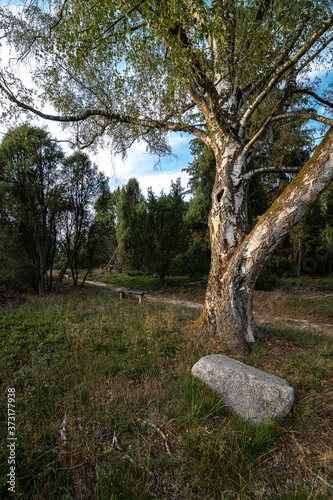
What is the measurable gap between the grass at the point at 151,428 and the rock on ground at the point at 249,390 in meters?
0.13

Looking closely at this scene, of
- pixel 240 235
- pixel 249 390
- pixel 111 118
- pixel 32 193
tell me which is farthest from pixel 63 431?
pixel 32 193

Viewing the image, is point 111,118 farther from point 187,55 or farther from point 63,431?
point 63,431

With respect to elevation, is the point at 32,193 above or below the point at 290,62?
below

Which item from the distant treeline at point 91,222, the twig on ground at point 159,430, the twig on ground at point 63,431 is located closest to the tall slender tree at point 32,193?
the distant treeline at point 91,222

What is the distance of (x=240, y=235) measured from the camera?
455cm

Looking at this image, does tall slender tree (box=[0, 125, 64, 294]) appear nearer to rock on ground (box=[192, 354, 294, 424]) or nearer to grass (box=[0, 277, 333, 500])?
grass (box=[0, 277, 333, 500])

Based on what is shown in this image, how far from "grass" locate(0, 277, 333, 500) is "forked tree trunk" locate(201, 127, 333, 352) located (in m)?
0.48

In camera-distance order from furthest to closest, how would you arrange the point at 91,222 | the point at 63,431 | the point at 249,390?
the point at 91,222
the point at 249,390
the point at 63,431

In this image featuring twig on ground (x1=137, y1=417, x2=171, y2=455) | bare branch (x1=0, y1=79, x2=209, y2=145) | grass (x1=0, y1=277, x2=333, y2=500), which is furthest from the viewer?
bare branch (x1=0, y1=79, x2=209, y2=145)

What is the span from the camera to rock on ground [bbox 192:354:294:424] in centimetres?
244

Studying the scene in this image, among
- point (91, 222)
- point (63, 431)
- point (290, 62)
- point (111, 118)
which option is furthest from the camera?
point (91, 222)

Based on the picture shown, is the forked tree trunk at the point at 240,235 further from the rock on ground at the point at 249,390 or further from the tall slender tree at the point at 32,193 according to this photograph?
the tall slender tree at the point at 32,193

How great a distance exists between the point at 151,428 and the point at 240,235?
345 cm

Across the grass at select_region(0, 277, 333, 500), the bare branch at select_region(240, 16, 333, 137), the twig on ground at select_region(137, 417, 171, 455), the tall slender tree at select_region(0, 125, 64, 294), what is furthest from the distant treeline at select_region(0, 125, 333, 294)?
the twig on ground at select_region(137, 417, 171, 455)
